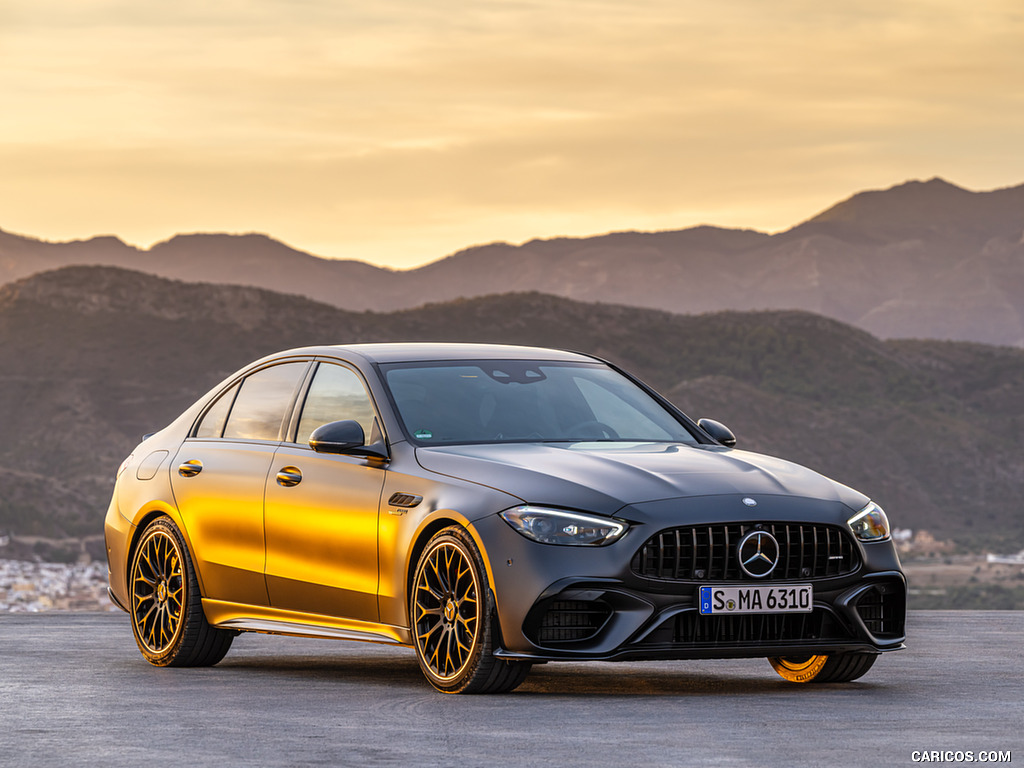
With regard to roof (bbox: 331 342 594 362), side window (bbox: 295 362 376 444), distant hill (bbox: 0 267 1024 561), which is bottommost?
distant hill (bbox: 0 267 1024 561)

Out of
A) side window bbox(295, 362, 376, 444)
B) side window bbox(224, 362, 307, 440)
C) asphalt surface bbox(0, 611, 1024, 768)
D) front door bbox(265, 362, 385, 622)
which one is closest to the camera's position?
asphalt surface bbox(0, 611, 1024, 768)

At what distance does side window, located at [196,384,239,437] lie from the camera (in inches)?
412

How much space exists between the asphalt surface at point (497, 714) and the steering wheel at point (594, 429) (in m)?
1.23

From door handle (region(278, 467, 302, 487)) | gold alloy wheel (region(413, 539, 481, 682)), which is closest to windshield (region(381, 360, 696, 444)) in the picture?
door handle (region(278, 467, 302, 487))

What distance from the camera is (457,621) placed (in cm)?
830

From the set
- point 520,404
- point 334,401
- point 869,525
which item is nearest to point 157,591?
point 334,401

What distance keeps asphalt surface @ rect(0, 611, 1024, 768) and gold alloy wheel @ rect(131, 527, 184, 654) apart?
0.24 m

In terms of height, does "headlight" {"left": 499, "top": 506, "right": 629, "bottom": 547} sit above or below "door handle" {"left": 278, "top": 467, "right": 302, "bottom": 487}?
below

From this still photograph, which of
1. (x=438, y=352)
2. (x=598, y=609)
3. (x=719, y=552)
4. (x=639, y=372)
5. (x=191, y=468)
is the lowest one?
A: (x=639, y=372)

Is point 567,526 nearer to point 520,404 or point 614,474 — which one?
point 614,474

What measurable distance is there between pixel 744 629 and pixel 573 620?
30.5 inches

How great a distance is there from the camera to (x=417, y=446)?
8.83m

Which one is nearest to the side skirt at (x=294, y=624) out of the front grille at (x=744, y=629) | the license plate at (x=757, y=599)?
the front grille at (x=744, y=629)

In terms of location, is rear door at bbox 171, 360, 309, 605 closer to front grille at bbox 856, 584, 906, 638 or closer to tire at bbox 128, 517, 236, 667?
tire at bbox 128, 517, 236, 667
